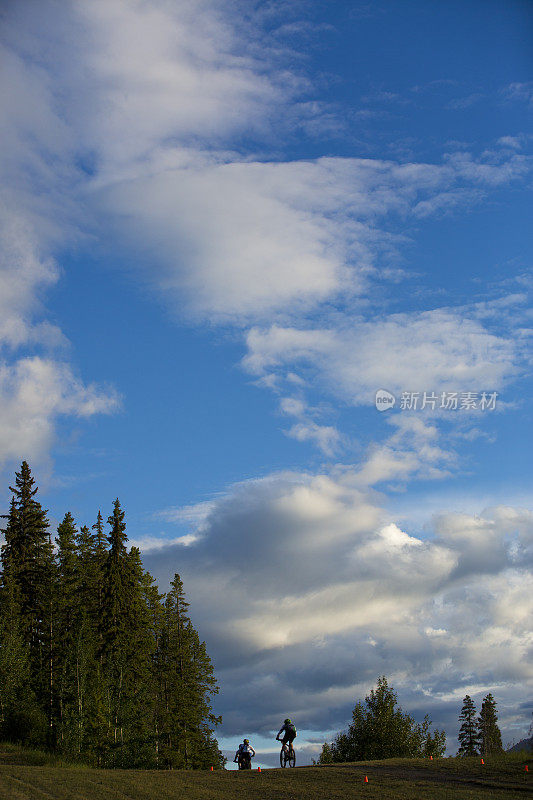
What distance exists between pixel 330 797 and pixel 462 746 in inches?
3861

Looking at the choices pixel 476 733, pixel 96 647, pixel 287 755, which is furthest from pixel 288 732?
pixel 476 733

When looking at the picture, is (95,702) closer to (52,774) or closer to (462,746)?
(52,774)

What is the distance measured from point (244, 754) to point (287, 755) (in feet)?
7.07

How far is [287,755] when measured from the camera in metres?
36.3

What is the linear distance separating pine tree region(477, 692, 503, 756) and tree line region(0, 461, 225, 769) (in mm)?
57924

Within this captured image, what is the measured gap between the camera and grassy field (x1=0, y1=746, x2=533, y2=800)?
2452 cm

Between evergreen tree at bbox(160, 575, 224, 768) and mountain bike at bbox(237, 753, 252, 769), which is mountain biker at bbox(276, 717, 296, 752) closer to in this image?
mountain bike at bbox(237, 753, 252, 769)

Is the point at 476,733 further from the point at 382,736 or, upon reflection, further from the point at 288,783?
the point at 288,783

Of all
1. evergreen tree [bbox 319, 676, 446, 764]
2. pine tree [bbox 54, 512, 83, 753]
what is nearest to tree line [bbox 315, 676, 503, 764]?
evergreen tree [bbox 319, 676, 446, 764]

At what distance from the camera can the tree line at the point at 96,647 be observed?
48969 mm

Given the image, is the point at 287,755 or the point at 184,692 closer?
the point at 287,755

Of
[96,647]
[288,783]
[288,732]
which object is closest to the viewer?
[288,783]

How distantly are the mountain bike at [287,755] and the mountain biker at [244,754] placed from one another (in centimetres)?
143

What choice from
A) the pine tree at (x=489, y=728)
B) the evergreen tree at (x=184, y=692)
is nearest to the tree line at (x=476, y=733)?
the pine tree at (x=489, y=728)
